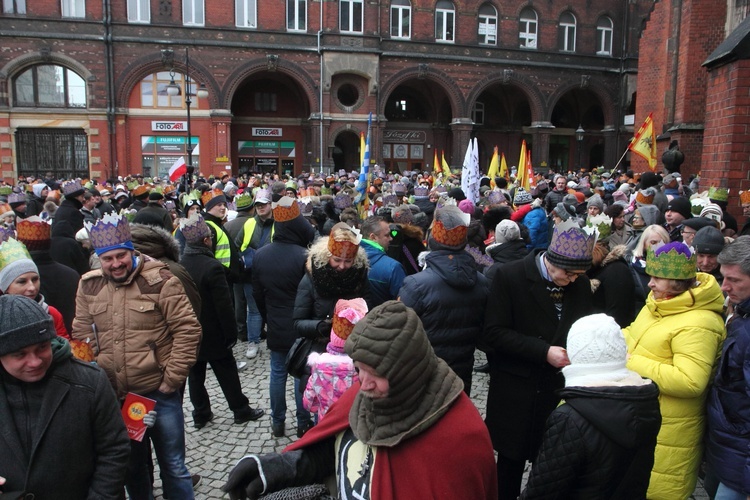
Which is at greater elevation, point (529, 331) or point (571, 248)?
point (571, 248)

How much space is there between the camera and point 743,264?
2.87m

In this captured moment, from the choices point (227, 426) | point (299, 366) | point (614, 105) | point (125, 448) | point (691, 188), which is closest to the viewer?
point (125, 448)

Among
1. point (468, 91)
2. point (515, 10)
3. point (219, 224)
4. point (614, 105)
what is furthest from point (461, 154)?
point (219, 224)

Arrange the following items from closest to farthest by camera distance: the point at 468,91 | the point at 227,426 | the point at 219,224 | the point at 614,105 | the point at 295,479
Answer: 1. the point at 295,479
2. the point at 227,426
3. the point at 219,224
4. the point at 468,91
5. the point at 614,105

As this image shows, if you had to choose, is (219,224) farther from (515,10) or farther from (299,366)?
(515,10)

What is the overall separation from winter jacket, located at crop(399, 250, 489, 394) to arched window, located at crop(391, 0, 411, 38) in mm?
28748

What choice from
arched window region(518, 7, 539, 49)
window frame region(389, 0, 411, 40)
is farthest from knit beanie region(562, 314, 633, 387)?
arched window region(518, 7, 539, 49)

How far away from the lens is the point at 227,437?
5.12 m

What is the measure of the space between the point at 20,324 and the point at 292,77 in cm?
2845

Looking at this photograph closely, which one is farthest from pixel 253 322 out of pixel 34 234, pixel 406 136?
pixel 406 136

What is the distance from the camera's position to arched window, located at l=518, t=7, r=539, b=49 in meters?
32.6

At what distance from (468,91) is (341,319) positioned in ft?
99.5

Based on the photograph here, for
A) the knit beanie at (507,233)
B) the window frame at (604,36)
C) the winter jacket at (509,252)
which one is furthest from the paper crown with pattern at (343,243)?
the window frame at (604,36)

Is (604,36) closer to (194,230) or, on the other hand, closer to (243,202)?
(243,202)
